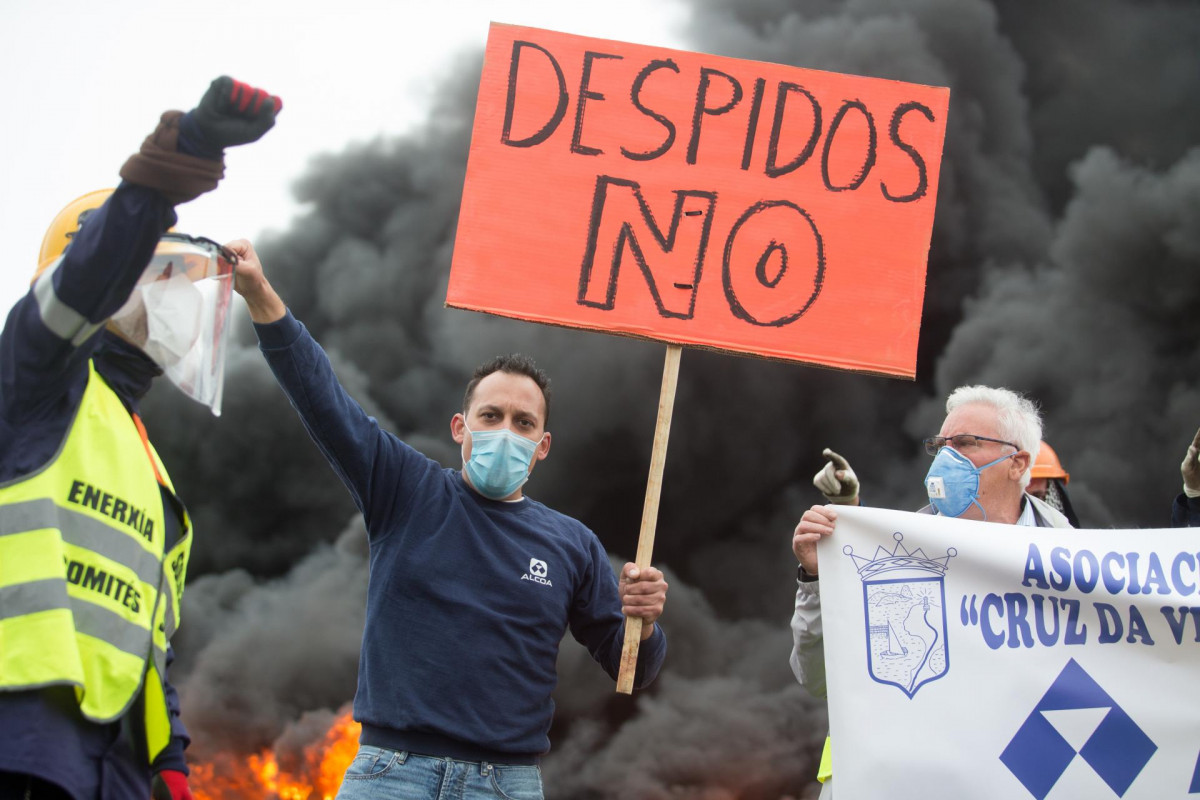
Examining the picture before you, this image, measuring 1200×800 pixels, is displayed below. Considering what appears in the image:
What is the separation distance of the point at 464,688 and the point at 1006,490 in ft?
5.82

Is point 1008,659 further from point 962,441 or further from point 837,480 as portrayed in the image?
point 962,441

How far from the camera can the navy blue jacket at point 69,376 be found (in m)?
1.78

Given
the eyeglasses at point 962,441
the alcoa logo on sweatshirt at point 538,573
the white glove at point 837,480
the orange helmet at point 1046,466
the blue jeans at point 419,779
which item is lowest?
the blue jeans at point 419,779

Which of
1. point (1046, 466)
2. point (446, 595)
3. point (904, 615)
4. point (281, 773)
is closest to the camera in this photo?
point (446, 595)

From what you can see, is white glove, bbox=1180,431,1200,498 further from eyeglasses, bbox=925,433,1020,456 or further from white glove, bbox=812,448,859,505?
white glove, bbox=812,448,859,505

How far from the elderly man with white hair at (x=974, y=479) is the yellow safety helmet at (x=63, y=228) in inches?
77.8

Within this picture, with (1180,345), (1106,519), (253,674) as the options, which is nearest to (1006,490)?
(1106,519)

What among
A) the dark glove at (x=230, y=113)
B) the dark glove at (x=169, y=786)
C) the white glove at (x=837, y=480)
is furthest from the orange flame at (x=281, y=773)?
the dark glove at (x=230, y=113)

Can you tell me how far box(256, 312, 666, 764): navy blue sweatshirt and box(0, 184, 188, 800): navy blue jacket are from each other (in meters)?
0.67

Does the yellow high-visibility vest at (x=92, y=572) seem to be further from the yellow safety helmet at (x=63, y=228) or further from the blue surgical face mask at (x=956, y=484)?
the blue surgical face mask at (x=956, y=484)

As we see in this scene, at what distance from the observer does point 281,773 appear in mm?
9695

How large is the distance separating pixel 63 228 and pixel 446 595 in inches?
46.5

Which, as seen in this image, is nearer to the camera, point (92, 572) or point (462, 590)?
point (92, 572)

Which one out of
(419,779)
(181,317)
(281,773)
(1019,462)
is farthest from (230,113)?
(281,773)
